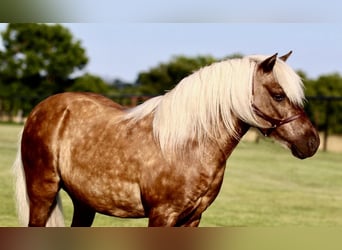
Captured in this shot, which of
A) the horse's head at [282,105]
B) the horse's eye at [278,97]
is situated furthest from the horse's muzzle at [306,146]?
the horse's eye at [278,97]

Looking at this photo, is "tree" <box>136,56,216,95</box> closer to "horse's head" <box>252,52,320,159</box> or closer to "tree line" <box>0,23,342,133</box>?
"tree line" <box>0,23,342,133</box>

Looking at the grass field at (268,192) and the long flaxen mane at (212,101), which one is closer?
the long flaxen mane at (212,101)

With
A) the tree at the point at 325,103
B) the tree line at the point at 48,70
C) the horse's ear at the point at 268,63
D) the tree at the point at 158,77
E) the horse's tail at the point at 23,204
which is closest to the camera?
the horse's ear at the point at 268,63

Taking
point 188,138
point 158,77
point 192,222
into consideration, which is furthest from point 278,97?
point 158,77

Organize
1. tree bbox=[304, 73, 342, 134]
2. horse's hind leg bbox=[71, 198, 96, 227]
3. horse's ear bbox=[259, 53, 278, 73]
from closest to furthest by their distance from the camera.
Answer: horse's ear bbox=[259, 53, 278, 73] → horse's hind leg bbox=[71, 198, 96, 227] → tree bbox=[304, 73, 342, 134]

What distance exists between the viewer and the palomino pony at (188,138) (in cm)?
295

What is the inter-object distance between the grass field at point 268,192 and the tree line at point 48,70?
4.48 m

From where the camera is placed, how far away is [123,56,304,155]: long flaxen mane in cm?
295

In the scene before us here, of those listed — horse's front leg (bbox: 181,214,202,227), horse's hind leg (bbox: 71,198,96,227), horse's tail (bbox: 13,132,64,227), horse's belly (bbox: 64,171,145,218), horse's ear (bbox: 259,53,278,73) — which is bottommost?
horse's hind leg (bbox: 71,198,96,227)

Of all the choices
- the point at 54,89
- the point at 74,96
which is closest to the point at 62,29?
the point at 54,89

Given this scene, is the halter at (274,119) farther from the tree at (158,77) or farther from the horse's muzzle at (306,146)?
the tree at (158,77)

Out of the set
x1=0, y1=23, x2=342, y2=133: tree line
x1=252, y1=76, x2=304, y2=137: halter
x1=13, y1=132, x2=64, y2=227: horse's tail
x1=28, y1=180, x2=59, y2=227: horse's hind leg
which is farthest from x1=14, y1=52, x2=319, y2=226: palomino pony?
x1=0, y1=23, x2=342, y2=133: tree line

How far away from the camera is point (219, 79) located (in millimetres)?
3018

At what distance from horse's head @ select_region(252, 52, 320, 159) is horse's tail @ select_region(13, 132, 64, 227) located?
152cm
